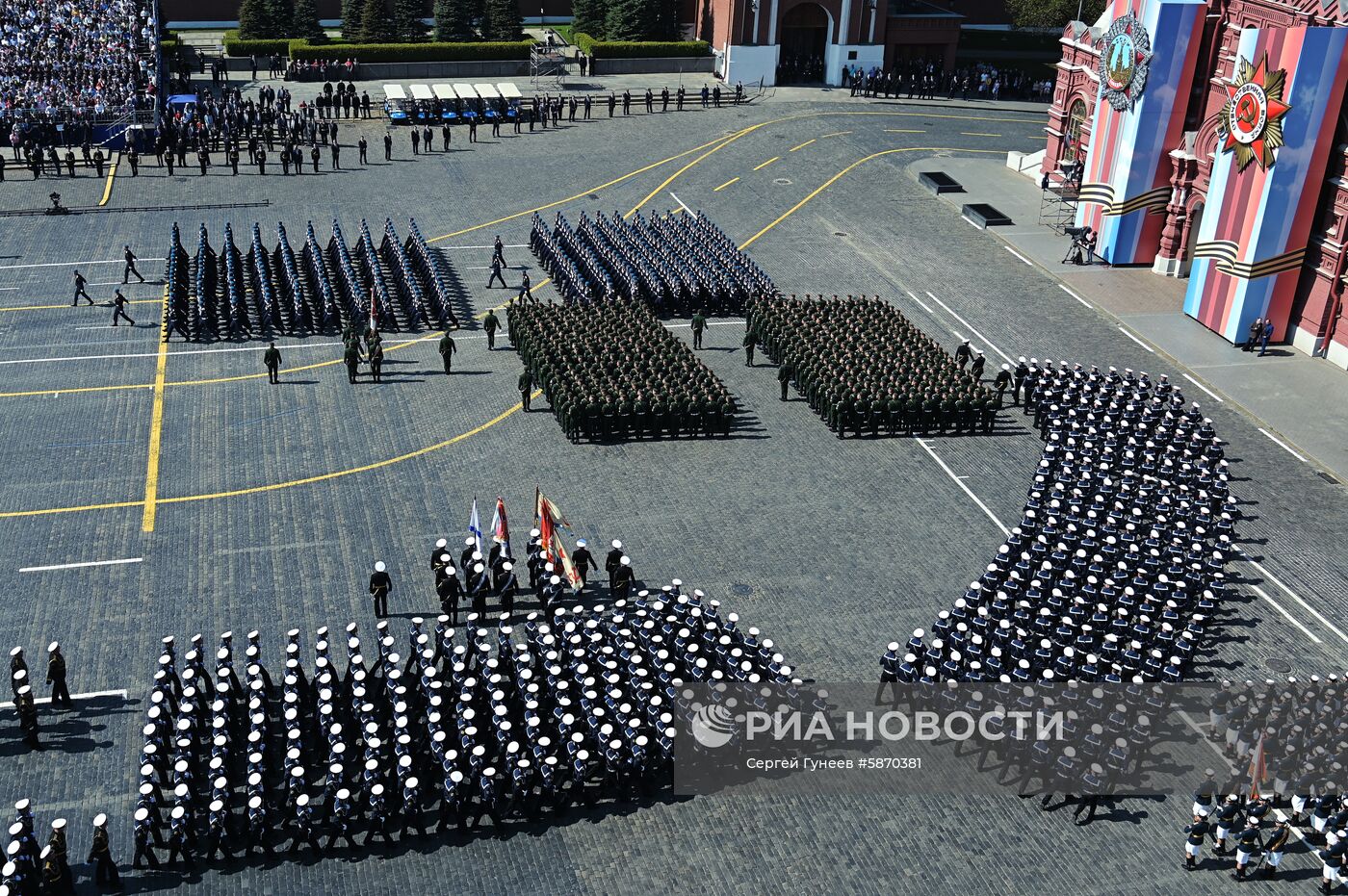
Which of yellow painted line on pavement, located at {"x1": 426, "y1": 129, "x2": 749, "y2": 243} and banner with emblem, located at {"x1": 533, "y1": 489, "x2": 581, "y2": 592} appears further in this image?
yellow painted line on pavement, located at {"x1": 426, "y1": 129, "x2": 749, "y2": 243}

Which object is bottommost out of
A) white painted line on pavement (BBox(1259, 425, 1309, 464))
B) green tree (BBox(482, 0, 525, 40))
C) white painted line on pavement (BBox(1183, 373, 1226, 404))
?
white painted line on pavement (BBox(1259, 425, 1309, 464))

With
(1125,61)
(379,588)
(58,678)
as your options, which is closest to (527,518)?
(379,588)

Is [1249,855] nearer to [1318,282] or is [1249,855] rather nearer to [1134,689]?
[1134,689]

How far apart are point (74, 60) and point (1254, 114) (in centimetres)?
5857

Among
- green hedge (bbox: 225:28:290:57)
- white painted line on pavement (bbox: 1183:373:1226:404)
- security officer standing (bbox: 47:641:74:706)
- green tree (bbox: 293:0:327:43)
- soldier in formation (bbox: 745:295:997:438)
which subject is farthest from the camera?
green tree (bbox: 293:0:327:43)

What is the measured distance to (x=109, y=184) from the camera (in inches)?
2495

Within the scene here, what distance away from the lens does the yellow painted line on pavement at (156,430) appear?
3634 centimetres

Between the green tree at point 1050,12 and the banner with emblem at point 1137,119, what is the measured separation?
95.1ft

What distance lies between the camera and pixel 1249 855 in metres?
24.7

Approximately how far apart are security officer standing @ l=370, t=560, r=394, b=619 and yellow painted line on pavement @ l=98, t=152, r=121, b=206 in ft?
120

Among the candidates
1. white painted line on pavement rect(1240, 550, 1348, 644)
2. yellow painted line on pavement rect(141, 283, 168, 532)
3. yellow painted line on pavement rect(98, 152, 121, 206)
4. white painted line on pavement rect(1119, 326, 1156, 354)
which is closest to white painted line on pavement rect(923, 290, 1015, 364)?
white painted line on pavement rect(1119, 326, 1156, 354)

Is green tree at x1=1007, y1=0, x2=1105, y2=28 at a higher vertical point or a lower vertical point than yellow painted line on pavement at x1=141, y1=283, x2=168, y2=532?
higher

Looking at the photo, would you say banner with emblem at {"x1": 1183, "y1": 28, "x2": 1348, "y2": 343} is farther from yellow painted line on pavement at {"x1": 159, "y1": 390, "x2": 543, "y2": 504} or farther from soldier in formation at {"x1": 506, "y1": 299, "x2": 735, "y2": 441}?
yellow painted line on pavement at {"x1": 159, "y1": 390, "x2": 543, "y2": 504}

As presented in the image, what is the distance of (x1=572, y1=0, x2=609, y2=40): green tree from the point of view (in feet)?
292
